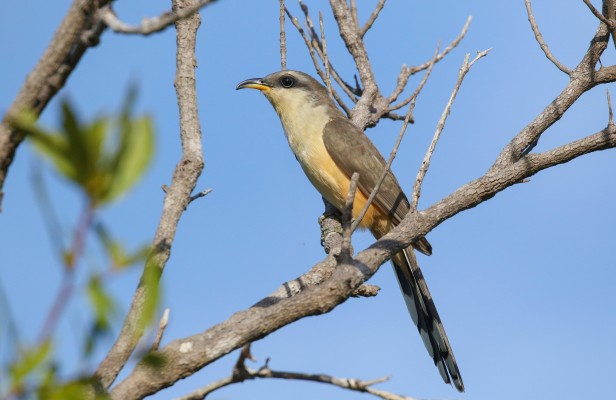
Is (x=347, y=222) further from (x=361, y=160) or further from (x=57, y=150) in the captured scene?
(x=361, y=160)

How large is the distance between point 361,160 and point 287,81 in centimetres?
130

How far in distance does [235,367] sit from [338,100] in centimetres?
487

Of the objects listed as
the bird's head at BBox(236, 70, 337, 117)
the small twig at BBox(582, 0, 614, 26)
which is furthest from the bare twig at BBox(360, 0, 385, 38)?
the small twig at BBox(582, 0, 614, 26)

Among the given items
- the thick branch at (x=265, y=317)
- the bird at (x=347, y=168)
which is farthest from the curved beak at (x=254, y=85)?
the thick branch at (x=265, y=317)

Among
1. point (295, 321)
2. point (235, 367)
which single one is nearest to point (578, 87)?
point (295, 321)

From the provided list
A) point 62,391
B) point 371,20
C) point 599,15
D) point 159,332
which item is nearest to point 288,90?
point 371,20

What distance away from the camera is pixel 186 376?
10.5 feet

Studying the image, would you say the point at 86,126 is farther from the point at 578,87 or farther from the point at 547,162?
the point at 578,87

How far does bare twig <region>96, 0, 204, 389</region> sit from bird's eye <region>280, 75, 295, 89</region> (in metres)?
3.64

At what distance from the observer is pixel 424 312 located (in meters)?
6.98

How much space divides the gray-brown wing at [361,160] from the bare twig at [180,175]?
126 inches

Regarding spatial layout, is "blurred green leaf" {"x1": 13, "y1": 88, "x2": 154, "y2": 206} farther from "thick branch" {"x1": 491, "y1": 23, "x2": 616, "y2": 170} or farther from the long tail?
the long tail

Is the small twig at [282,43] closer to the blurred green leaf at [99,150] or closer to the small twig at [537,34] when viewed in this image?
the small twig at [537,34]

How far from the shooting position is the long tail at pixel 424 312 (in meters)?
6.60
